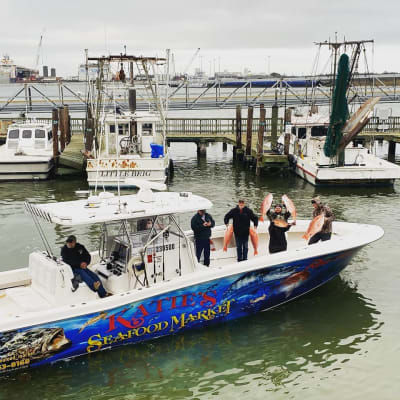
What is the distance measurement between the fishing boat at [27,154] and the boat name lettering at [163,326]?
16.7 m

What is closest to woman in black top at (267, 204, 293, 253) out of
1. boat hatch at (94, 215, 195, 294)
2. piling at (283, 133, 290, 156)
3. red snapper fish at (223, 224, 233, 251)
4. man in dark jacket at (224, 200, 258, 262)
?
man in dark jacket at (224, 200, 258, 262)

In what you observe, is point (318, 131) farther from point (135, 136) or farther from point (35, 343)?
point (35, 343)

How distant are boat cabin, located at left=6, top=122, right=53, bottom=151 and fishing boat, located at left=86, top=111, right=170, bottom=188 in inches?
152

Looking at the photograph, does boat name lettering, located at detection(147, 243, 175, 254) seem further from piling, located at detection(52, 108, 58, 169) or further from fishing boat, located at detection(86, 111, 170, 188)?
piling, located at detection(52, 108, 58, 169)

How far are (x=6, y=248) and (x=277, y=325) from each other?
7964 mm

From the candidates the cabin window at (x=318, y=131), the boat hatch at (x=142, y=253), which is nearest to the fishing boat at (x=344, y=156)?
the cabin window at (x=318, y=131)

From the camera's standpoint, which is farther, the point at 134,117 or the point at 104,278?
the point at 134,117

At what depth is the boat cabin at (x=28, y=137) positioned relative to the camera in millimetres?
26891

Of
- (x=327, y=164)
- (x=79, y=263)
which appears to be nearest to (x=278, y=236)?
(x=79, y=263)

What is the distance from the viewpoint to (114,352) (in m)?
8.63

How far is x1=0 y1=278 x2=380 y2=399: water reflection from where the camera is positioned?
7855 millimetres

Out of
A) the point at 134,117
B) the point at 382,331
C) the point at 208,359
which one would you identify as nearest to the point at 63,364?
the point at 208,359

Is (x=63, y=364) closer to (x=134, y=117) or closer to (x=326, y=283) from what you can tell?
(x=326, y=283)

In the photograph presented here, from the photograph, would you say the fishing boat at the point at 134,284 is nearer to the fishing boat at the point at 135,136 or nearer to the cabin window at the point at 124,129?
the fishing boat at the point at 135,136
